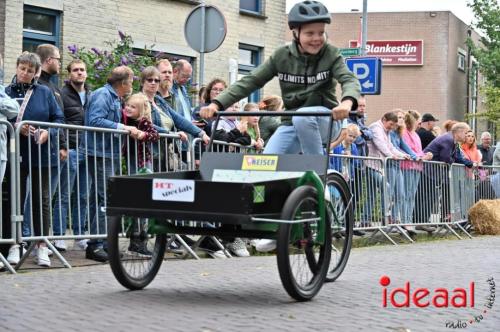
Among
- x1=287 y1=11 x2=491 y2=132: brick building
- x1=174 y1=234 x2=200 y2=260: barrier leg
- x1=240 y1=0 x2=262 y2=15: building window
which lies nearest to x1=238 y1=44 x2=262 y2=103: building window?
x1=240 y1=0 x2=262 y2=15: building window

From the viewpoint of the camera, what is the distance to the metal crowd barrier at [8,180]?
9.10 meters

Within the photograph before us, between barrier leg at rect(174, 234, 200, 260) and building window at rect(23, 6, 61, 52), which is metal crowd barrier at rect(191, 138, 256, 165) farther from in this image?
building window at rect(23, 6, 61, 52)

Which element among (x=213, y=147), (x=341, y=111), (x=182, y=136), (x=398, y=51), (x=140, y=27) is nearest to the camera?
(x=341, y=111)

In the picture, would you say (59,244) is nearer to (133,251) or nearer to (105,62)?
(133,251)

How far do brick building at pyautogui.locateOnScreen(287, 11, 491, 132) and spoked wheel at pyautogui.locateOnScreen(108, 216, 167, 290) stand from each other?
145ft

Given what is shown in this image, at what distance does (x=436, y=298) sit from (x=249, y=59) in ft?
57.2

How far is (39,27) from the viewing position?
1848 centimetres

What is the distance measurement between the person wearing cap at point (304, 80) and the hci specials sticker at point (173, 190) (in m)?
0.98

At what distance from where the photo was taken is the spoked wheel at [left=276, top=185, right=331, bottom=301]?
6.98m

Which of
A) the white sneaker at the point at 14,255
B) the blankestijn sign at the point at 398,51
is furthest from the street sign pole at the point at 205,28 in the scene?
the blankestijn sign at the point at 398,51

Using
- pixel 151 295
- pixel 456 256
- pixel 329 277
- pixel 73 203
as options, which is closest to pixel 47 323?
pixel 151 295

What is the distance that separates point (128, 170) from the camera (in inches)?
411

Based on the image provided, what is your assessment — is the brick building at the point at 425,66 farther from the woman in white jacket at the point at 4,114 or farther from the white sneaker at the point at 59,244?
the woman in white jacket at the point at 4,114

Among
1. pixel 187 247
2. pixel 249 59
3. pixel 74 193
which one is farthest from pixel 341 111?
pixel 249 59
